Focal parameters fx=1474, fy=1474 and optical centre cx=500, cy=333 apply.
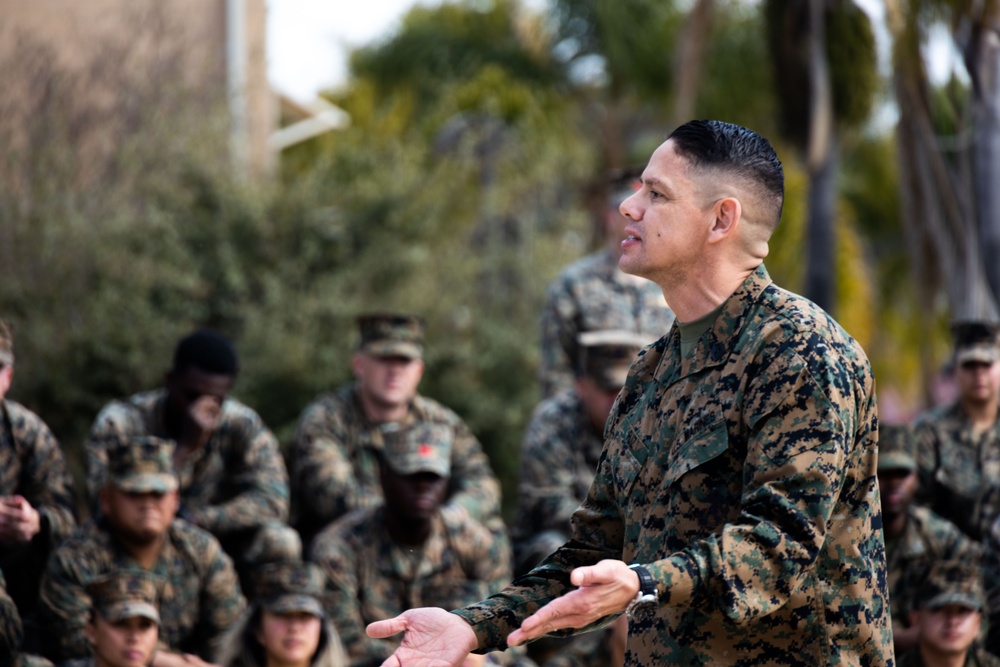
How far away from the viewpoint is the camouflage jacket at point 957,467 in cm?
757

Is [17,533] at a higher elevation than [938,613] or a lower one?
higher

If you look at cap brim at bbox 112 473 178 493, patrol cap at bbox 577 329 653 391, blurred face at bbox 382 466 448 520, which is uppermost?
patrol cap at bbox 577 329 653 391

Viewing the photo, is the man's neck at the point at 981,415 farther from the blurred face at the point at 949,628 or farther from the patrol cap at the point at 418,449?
the patrol cap at the point at 418,449

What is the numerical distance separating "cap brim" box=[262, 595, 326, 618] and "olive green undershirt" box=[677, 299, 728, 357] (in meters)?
3.34

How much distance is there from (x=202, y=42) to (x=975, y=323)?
345 inches

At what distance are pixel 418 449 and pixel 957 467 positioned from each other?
9.53 feet

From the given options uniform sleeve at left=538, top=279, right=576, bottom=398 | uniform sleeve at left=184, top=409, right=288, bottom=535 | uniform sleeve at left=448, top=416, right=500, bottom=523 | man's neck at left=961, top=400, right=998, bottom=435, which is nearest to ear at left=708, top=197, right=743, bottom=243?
uniform sleeve at left=184, top=409, right=288, bottom=535

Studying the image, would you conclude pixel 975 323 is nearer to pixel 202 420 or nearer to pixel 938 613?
pixel 938 613

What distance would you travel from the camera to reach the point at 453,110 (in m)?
18.5

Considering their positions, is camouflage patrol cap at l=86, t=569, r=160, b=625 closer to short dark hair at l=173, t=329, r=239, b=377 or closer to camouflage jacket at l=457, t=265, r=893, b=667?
short dark hair at l=173, t=329, r=239, b=377

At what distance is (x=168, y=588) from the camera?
6.19m

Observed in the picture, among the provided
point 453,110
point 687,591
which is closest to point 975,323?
point 687,591

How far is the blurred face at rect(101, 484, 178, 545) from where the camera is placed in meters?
6.10

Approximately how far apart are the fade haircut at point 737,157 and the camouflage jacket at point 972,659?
410 centimetres
